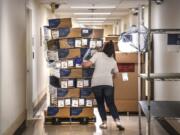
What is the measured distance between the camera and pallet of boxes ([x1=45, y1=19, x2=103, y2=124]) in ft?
24.5

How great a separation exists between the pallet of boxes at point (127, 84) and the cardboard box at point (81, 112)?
1.04m

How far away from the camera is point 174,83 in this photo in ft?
23.0

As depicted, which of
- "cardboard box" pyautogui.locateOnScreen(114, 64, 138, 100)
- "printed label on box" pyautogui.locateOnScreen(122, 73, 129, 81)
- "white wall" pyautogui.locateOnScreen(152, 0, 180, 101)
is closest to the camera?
"white wall" pyautogui.locateOnScreen(152, 0, 180, 101)

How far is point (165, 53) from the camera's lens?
8.00m

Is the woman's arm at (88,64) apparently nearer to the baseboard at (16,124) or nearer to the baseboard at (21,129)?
the baseboard at (16,124)

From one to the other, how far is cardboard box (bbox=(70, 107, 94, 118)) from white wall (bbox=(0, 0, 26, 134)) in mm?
963

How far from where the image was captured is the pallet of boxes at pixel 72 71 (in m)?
7.47

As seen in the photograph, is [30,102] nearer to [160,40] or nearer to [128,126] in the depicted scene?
[128,126]

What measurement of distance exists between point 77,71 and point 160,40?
2170mm

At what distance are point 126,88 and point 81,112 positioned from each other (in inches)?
53.1

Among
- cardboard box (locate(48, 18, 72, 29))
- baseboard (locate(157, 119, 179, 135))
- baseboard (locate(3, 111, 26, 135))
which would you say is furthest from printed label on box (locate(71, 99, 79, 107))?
baseboard (locate(157, 119, 179, 135))

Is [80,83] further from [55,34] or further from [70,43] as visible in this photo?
[55,34]

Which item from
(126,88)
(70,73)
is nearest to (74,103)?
(70,73)

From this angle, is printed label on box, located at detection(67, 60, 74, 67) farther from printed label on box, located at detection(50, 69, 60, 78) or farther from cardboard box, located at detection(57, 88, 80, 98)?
cardboard box, located at detection(57, 88, 80, 98)
